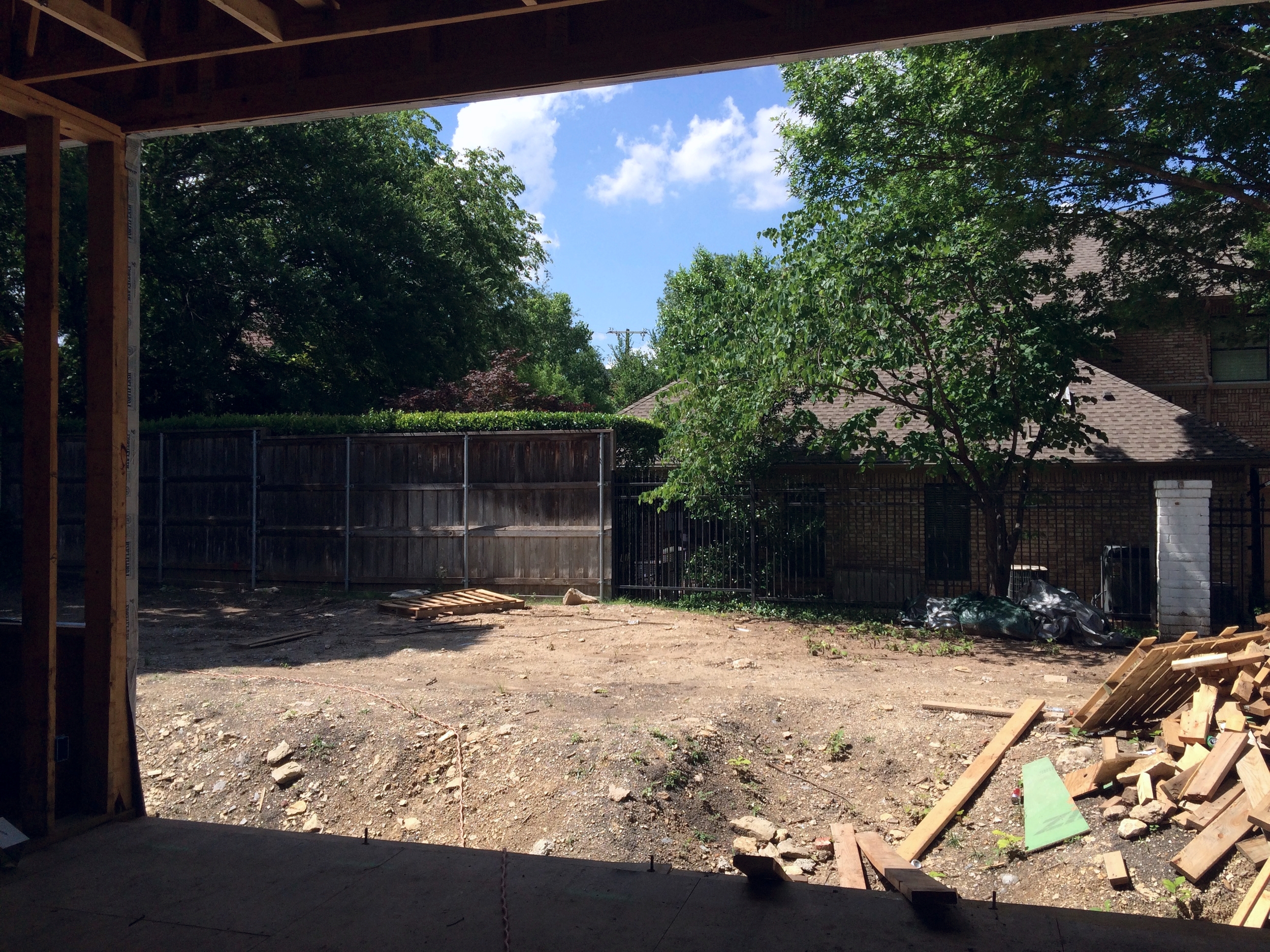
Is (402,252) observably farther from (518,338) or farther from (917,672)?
(917,672)

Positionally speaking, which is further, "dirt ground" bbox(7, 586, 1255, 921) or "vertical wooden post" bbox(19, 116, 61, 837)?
"dirt ground" bbox(7, 586, 1255, 921)

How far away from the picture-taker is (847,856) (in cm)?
573

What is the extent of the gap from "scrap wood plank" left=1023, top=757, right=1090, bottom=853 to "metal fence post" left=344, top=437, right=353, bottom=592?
11.5m

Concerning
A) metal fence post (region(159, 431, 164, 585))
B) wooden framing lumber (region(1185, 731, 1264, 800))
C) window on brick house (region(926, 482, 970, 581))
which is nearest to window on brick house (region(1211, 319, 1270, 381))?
window on brick house (region(926, 482, 970, 581))

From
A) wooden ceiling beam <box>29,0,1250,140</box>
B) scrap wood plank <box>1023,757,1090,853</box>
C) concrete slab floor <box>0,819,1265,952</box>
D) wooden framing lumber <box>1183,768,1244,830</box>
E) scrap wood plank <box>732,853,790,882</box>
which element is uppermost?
wooden ceiling beam <box>29,0,1250,140</box>

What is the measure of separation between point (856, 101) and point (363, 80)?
9.88 m

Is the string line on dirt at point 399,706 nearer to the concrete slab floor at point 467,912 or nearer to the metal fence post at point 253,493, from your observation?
the concrete slab floor at point 467,912

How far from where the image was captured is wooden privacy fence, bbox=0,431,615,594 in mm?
14680

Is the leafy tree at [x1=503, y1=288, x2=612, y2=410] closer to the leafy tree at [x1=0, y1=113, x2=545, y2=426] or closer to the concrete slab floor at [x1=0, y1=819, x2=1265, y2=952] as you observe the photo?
the leafy tree at [x1=0, y1=113, x2=545, y2=426]

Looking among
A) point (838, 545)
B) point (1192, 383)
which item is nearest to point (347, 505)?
point (838, 545)

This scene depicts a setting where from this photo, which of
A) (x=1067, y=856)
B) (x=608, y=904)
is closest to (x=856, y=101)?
(x=1067, y=856)

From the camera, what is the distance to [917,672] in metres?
10.0

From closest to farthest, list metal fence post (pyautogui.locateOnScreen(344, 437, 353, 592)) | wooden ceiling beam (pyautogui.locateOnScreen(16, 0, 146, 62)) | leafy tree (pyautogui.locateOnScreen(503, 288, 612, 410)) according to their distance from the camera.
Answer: wooden ceiling beam (pyautogui.locateOnScreen(16, 0, 146, 62)), metal fence post (pyautogui.locateOnScreen(344, 437, 353, 592)), leafy tree (pyautogui.locateOnScreen(503, 288, 612, 410))

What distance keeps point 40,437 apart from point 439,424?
34.4 ft
